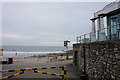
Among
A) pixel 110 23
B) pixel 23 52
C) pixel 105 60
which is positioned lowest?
pixel 23 52

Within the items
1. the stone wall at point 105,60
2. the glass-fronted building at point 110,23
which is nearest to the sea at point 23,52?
the glass-fronted building at point 110,23

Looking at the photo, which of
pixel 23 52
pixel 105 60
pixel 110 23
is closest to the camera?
pixel 105 60

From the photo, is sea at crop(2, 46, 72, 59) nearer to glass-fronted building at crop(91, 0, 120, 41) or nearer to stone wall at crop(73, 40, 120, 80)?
glass-fronted building at crop(91, 0, 120, 41)

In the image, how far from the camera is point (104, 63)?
8023 mm

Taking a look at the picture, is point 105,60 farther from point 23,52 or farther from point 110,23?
point 23,52

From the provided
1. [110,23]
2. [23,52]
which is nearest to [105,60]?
[110,23]

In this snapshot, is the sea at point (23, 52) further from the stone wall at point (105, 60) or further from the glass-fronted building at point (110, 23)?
the stone wall at point (105, 60)

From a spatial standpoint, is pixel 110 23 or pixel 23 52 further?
pixel 23 52

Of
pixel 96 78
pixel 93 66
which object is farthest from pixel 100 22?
pixel 96 78

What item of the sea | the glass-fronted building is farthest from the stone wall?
the sea

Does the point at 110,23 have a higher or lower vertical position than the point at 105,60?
higher

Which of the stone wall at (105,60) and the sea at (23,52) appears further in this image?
the sea at (23,52)

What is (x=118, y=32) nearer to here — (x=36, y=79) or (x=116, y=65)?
(x=116, y=65)

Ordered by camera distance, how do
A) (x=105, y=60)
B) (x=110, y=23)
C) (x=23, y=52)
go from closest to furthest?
(x=105, y=60) < (x=110, y=23) < (x=23, y=52)
